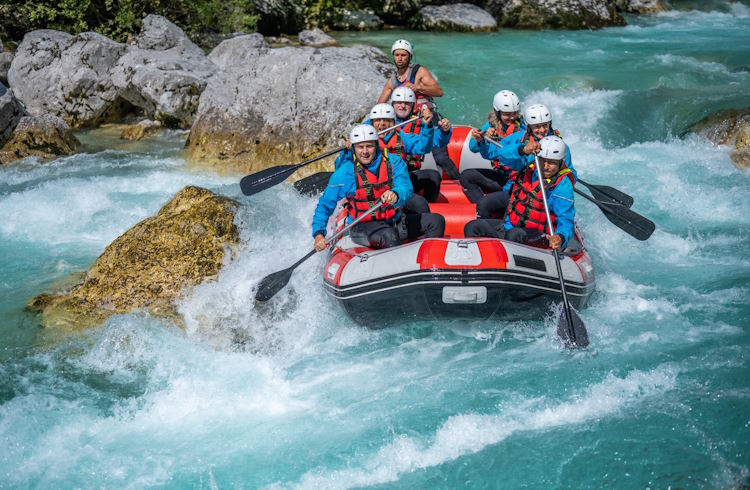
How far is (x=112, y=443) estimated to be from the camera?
4.36m

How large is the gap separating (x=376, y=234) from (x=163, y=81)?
20.6 feet

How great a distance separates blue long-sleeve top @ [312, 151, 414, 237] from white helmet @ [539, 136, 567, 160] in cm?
105

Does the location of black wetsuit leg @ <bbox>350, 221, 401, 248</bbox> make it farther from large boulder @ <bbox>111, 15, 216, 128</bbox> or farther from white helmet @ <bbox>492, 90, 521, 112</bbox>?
large boulder @ <bbox>111, 15, 216, 128</bbox>

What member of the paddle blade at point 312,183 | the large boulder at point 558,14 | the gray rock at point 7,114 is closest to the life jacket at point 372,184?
the paddle blade at point 312,183

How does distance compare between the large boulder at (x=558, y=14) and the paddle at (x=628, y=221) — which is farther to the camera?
the large boulder at (x=558, y=14)

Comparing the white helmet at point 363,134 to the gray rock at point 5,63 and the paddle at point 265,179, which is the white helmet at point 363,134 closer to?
the paddle at point 265,179

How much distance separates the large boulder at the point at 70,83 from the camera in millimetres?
10930

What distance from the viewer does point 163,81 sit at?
10336 mm

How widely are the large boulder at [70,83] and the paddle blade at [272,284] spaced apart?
6.80m

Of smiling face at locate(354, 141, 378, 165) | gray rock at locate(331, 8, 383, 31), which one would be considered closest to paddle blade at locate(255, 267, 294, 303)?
smiling face at locate(354, 141, 378, 165)

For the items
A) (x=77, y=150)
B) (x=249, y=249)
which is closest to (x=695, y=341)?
(x=249, y=249)

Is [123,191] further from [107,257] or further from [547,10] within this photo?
[547,10]

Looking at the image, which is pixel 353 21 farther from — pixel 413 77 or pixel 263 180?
pixel 263 180

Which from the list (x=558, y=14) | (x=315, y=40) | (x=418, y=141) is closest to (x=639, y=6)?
(x=558, y=14)
